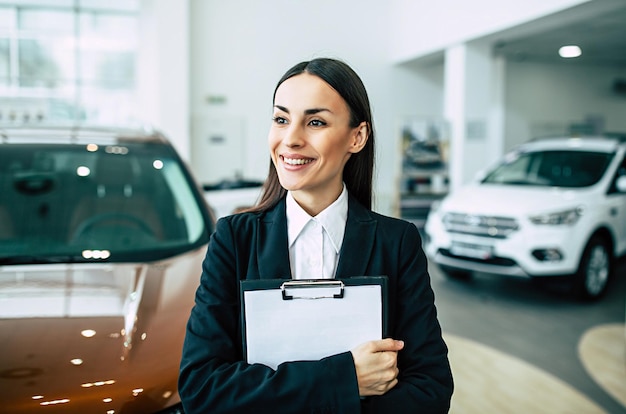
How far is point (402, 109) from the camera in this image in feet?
45.9

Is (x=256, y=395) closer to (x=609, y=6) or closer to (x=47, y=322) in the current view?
(x=47, y=322)

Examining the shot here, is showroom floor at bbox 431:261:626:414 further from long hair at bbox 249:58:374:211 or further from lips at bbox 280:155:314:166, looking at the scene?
lips at bbox 280:155:314:166

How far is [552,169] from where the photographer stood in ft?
22.7

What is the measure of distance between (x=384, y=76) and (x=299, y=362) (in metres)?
12.9

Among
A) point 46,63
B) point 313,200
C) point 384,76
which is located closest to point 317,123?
point 313,200

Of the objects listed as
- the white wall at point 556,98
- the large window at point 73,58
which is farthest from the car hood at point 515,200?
the large window at point 73,58

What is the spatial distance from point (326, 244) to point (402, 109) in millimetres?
12999

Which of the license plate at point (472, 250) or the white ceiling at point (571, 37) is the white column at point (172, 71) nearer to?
the white ceiling at point (571, 37)

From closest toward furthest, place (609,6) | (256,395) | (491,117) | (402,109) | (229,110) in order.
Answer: (256,395) → (609,6) → (491,117) → (229,110) → (402,109)

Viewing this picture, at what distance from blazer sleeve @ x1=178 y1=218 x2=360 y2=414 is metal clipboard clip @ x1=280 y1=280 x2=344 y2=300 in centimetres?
12

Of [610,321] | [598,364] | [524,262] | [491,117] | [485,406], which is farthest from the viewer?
[491,117]

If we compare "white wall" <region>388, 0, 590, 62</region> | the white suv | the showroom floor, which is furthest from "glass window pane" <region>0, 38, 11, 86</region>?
the showroom floor

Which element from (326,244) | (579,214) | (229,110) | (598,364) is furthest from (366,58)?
(326,244)

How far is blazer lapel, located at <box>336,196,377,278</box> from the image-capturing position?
4.15ft
